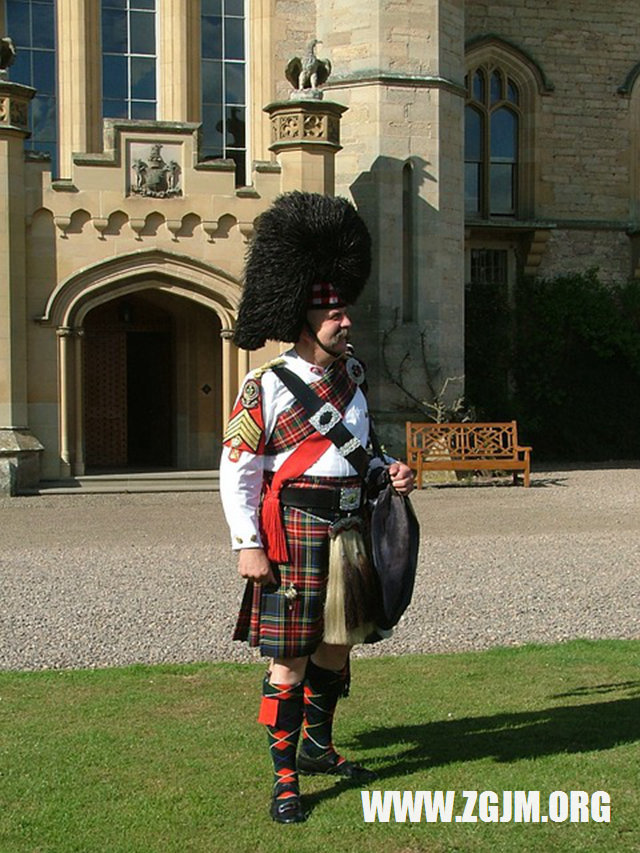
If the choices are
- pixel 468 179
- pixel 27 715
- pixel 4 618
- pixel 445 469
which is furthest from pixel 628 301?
pixel 27 715

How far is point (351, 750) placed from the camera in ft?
16.0

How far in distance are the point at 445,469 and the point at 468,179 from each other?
8.33m

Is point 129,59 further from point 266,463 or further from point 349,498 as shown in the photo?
point 349,498

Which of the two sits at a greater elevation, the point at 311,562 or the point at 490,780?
→ the point at 311,562

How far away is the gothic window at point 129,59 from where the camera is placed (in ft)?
59.8

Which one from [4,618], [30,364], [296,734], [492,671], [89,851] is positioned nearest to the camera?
[89,851]

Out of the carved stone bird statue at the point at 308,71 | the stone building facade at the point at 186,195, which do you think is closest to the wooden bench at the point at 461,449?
the stone building facade at the point at 186,195

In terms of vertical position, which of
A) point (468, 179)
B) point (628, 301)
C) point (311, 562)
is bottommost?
point (311, 562)

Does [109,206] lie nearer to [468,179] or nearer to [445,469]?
[445,469]

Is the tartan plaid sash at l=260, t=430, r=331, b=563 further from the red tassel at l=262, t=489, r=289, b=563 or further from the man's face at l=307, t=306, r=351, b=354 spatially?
the man's face at l=307, t=306, r=351, b=354

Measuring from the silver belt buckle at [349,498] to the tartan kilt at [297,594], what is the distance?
0.05 metres

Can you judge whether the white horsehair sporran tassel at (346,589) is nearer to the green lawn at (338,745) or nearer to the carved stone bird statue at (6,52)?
the green lawn at (338,745)

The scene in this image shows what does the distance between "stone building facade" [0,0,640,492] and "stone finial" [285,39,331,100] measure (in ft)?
0.65

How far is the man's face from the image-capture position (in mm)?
4445
